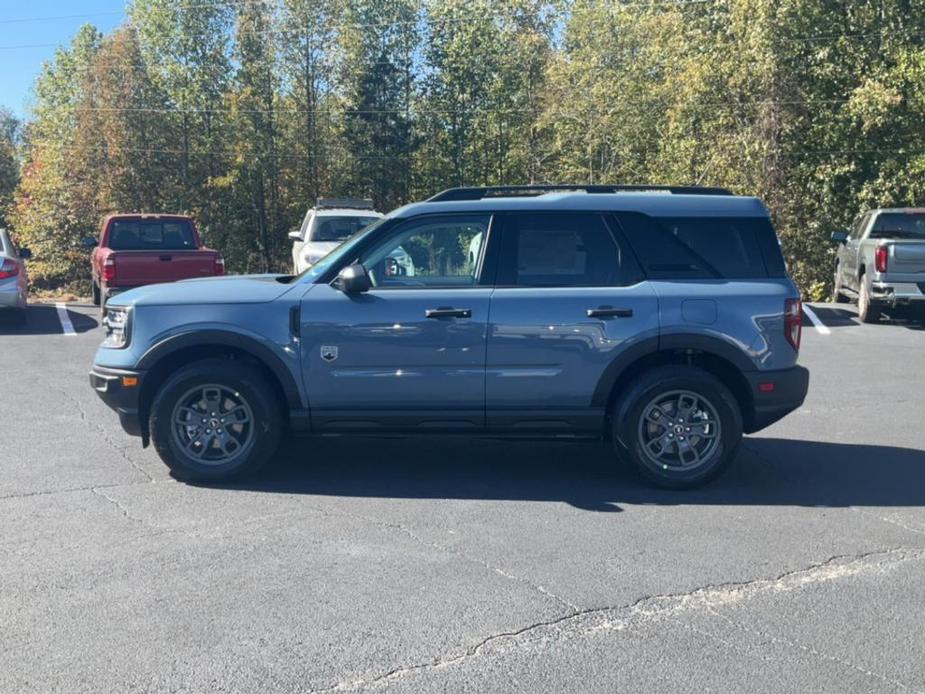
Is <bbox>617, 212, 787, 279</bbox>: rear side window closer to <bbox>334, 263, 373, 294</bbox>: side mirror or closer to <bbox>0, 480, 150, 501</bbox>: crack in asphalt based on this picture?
<bbox>334, 263, 373, 294</bbox>: side mirror

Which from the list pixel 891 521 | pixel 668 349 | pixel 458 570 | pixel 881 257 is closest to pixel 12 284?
pixel 668 349

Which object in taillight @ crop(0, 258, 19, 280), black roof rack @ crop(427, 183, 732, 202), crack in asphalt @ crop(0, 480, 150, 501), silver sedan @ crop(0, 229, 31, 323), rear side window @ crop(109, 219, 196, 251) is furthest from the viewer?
rear side window @ crop(109, 219, 196, 251)

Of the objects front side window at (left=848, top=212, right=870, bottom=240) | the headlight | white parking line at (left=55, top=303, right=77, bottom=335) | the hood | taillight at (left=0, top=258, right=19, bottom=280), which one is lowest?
white parking line at (left=55, top=303, right=77, bottom=335)

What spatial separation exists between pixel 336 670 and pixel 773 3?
1028 inches

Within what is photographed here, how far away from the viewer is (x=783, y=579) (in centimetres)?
498

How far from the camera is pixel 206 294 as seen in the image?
265 inches

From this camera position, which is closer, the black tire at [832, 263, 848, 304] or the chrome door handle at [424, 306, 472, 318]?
the chrome door handle at [424, 306, 472, 318]

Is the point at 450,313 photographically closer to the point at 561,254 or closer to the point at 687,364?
the point at 561,254

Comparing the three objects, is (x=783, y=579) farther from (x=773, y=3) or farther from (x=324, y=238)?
(x=773, y=3)

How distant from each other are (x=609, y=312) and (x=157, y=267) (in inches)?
411

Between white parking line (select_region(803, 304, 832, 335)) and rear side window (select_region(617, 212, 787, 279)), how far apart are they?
9481 mm

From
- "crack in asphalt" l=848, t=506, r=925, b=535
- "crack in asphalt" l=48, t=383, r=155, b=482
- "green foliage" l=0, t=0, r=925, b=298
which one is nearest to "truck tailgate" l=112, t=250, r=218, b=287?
"crack in asphalt" l=48, t=383, r=155, b=482

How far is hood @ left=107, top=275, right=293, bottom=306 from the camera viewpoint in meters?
6.63

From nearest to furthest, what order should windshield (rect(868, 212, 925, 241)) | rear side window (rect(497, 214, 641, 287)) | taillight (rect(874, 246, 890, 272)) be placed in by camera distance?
1. rear side window (rect(497, 214, 641, 287))
2. taillight (rect(874, 246, 890, 272))
3. windshield (rect(868, 212, 925, 241))
